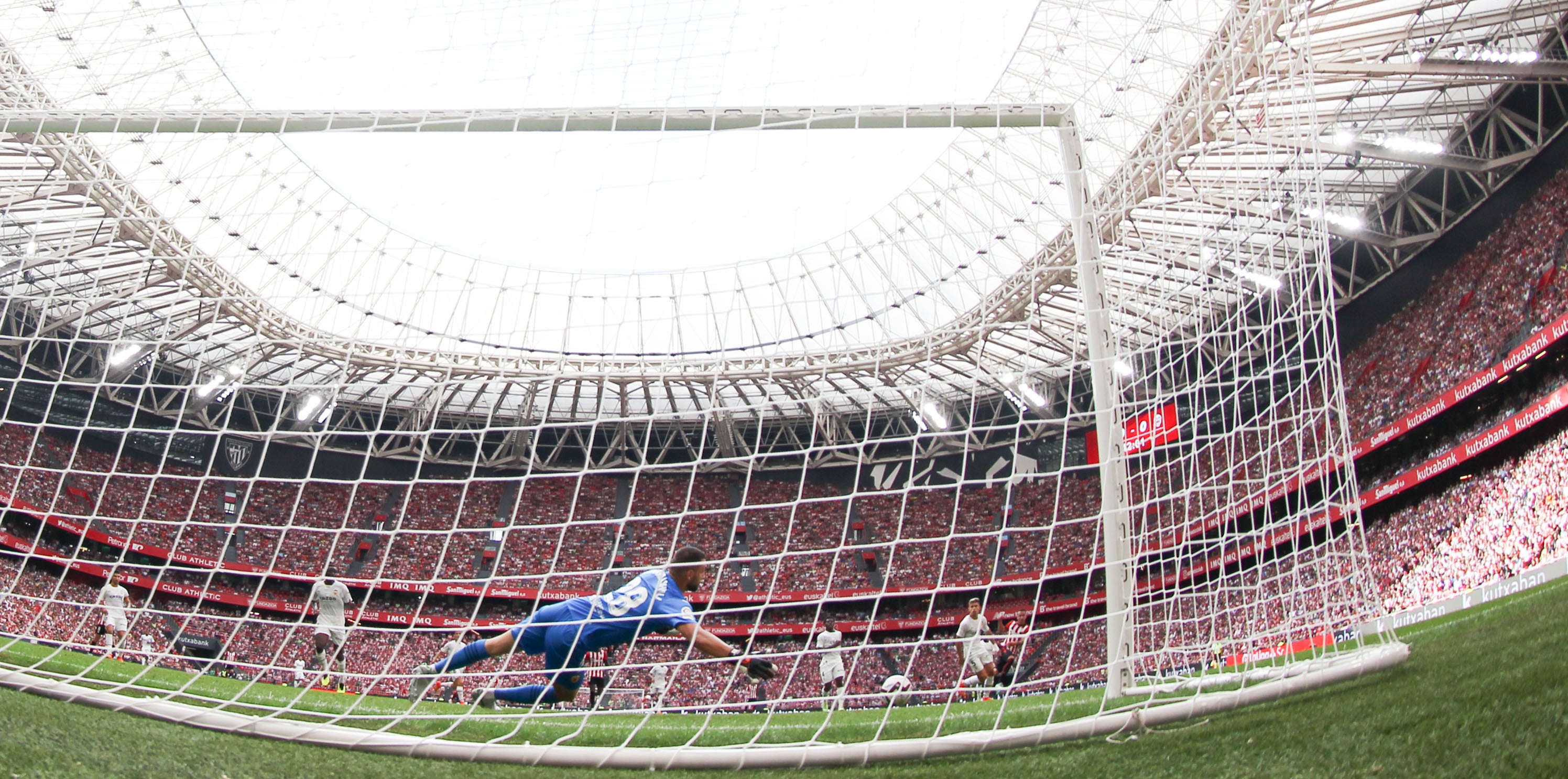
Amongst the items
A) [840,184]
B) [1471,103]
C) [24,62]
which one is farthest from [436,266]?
[1471,103]

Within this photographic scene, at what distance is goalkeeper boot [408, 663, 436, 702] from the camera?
16.1 ft

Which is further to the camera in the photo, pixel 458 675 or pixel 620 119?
pixel 620 119

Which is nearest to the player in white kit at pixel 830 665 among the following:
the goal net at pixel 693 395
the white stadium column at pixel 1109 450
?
the goal net at pixel 693 395

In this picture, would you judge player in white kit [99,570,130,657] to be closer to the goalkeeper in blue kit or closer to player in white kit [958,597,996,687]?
the goalkeeper in blue kit

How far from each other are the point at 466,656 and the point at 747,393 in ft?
73.7

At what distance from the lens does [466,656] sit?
5.09 metres

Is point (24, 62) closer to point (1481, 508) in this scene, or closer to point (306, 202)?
point (306, 202)

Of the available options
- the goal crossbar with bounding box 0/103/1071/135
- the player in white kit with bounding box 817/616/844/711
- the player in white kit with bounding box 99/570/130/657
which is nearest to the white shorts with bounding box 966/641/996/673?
the player in white kit with bounding box 817/616/844/711

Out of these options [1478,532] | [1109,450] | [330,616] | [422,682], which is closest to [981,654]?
[1109,450]

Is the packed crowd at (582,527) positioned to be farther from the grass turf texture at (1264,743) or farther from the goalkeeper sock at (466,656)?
the grass turf texture at (1264,743)

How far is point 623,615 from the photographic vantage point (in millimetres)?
4938

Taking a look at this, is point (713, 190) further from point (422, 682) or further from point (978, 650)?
point (422, 682)

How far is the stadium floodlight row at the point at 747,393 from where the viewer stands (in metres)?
5.15

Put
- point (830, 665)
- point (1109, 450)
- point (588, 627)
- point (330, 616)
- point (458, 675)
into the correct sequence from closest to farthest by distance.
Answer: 1. point (458, 675)
2. point (588, 627)
3. point (1109, 450)
4. point (330, 616)
5. point (830, 665)
